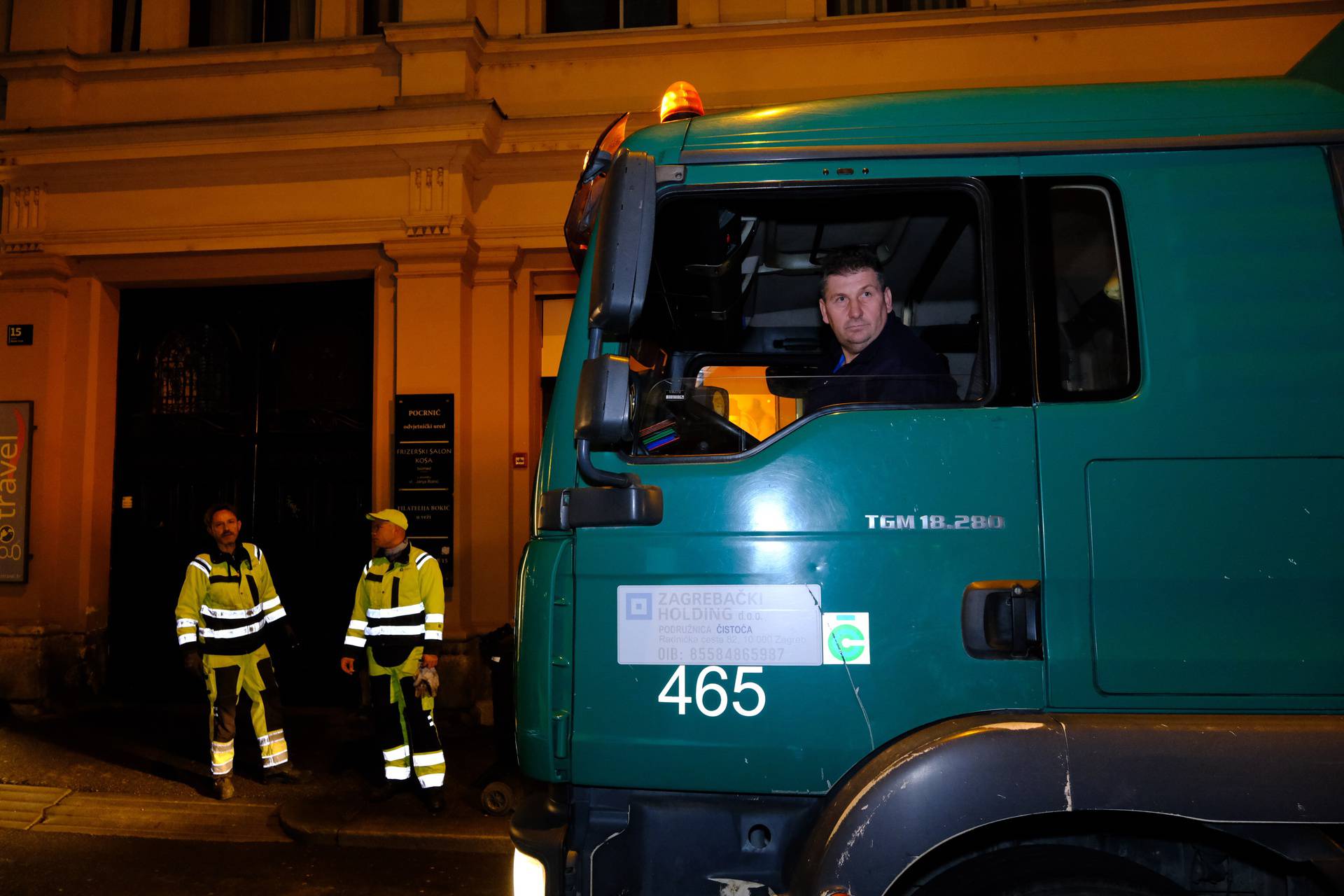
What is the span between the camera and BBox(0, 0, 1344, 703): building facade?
7.44m

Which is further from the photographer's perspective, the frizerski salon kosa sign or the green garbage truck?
the frizerski salon kosa sign

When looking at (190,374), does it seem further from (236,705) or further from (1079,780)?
(1079,780)

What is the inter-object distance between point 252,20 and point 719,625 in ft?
30.2

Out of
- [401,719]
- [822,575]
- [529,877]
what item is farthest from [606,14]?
A: [529,877]

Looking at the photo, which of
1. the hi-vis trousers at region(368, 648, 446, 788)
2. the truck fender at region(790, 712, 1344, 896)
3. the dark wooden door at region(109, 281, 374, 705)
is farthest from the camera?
the dark wooden door at region(109, 281, 374, 705)

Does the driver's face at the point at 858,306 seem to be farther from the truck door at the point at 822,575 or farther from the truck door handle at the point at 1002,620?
the truck door handle at the point at 1002,620

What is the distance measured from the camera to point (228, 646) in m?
5.81

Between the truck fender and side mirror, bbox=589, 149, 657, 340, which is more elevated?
side mirror, bbox=589, 149, 657, 340

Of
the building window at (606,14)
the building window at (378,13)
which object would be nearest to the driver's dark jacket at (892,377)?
the building window at (606,14)

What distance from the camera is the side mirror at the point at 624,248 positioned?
6.91ft

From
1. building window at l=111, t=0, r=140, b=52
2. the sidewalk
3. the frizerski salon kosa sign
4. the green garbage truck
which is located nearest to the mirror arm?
the green garbage truck

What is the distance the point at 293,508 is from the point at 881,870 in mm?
7461

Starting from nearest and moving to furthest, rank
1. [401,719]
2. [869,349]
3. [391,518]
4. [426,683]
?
1. [869,349]
2. [426,683]
3. [401,719]
4. [391,518]

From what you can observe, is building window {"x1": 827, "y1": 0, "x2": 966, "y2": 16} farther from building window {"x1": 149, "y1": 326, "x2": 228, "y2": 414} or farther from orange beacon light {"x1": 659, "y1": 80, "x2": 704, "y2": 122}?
building window {"x1": 149, "y1": 326, "x2": 228, "y2": 414}
